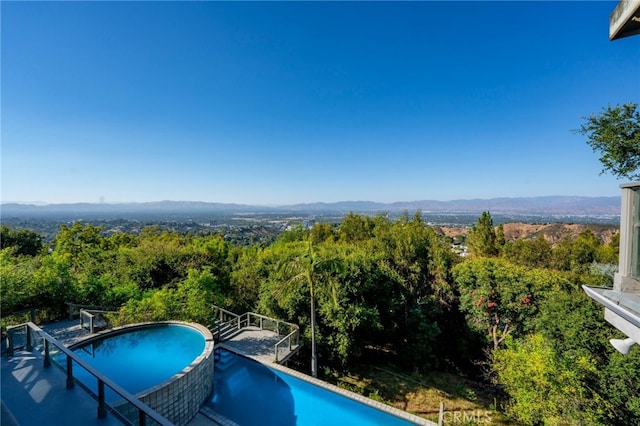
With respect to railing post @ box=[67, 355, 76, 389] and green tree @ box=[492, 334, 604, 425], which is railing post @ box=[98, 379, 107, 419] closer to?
railing post @ box=[67, 355, 76, 389]

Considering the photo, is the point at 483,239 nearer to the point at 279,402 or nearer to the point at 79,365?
the point at 279,402

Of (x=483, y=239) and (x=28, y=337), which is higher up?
(x=28, y=337)

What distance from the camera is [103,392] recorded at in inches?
117

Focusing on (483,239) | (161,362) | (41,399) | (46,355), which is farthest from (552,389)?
(483,239)

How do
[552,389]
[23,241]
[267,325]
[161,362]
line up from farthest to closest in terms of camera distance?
[23,241] < [267,325] < [161,362] < [552,389]

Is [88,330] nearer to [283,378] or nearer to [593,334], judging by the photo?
[283,378]

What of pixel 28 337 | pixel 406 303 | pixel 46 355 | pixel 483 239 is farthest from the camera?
pixel 483 239

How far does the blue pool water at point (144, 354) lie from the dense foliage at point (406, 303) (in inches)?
29.4

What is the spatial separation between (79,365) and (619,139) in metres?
11.3

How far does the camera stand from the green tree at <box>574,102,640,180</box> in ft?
23.1

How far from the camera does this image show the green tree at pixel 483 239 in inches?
846

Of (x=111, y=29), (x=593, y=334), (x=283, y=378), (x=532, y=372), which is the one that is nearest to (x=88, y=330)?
(x=283, y=378)

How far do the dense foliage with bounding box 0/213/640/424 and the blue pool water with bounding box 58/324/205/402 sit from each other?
0.75 meters

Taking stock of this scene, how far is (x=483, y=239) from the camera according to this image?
→ 2178cm
